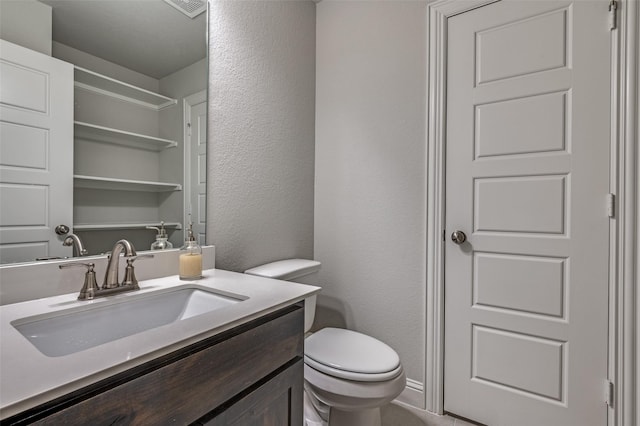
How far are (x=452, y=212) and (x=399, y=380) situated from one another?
837 mm

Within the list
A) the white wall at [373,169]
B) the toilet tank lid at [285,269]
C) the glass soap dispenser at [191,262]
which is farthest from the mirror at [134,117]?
the white wall at [373,169]

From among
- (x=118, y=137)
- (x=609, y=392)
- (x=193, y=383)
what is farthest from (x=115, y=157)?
(x=609, y=392)

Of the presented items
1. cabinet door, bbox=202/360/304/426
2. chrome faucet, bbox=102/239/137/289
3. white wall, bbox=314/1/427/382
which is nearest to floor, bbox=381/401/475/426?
white wall, bbox=314/1/427/382

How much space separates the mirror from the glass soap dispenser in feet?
0.42

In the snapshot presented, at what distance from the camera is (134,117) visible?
3.82 ft

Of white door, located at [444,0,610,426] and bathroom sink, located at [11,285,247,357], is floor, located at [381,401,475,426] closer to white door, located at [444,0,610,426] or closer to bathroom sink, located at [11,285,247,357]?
white door, located at [444,0,610,426]

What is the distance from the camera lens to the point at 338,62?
1959mm

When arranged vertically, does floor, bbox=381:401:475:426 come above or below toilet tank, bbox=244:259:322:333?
below

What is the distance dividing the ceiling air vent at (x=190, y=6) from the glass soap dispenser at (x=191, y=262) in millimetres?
979

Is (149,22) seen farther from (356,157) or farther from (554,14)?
(554,14)

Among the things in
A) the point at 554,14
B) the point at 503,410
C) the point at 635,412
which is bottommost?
the point at 503,410

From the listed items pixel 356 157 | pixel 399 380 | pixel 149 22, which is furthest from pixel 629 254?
pixel 149 22

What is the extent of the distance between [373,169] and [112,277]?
53.7 inches

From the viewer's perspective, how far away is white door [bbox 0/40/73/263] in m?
0.88
